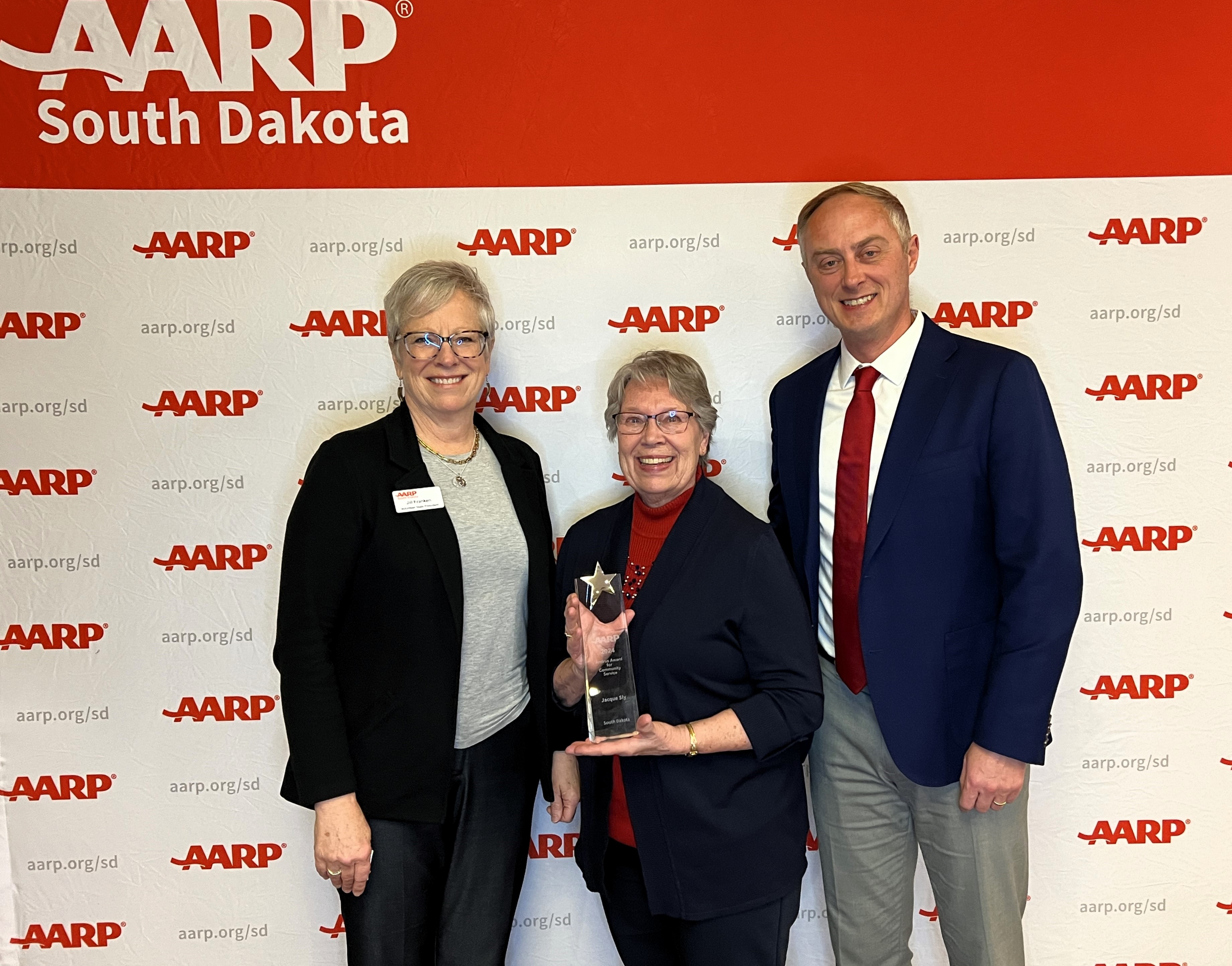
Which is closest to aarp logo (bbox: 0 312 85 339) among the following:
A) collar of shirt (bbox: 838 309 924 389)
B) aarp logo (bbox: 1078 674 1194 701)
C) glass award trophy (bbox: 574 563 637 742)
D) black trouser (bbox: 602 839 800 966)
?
glass award trophy (bbox: 574 563 637 742)

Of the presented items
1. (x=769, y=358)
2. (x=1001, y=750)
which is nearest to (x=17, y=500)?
(x=769, y=358)

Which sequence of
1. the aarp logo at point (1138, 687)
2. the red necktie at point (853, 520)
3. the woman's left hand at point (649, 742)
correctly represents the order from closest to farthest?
the woman's left hand at point (649, 742) < the red necktie at point (853, 520) < the aarp logo at point (1138, 687)

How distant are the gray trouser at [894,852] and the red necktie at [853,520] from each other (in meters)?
0.10

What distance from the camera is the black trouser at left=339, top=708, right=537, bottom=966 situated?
66.0 inches

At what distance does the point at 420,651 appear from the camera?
1.65m

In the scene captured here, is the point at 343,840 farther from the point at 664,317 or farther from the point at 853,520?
the point at 664,317

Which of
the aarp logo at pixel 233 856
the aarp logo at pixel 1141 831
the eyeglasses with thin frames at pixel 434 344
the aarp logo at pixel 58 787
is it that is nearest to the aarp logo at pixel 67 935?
the aarp logo at pixel 233 856

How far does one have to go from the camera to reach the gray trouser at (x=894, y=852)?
1772 mm

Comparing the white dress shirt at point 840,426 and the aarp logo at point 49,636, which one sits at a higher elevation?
the white dress shirt at point 840,426

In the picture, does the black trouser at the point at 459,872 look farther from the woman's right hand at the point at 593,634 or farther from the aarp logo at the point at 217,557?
the aarp logo at the point at 217,557

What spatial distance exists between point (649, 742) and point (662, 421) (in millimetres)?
603

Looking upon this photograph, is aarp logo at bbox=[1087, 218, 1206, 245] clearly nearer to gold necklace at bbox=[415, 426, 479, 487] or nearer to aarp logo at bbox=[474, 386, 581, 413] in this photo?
aarp logo at bbox=[474, 386, 581, 413]

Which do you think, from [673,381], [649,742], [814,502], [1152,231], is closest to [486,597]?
[649,742]

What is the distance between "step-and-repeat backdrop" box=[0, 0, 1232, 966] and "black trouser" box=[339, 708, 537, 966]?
22.1 inches
